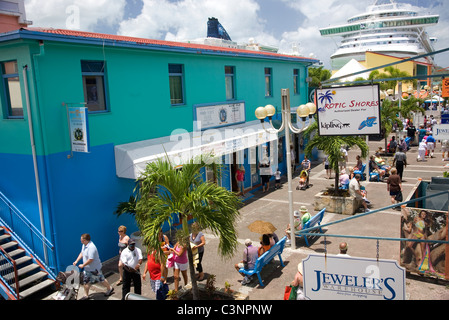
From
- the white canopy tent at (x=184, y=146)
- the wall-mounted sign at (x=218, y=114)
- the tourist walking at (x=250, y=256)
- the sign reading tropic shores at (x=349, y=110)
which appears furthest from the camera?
the wall-mounted sign at (x=218, y=114)

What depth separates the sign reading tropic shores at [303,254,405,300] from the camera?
4.06 metres

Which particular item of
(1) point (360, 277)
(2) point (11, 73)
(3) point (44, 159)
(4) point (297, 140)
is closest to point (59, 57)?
(2) point (11, 73)

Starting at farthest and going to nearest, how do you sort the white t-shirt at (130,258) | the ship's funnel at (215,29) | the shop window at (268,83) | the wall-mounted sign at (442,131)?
the ship's funnel at (215,29) < the shop window at (268,83) < the wall-mounted sign at (442,131) < the white t-shirt at (130,258)

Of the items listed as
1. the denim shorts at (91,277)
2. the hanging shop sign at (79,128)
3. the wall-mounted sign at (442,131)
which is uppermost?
the hanging shop sign at (79,128)

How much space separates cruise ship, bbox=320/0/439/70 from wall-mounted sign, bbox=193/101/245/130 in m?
71.5

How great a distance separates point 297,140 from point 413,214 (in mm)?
14189

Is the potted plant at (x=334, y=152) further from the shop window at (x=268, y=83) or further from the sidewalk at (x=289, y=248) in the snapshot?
the shop window at (x=268, y=83)

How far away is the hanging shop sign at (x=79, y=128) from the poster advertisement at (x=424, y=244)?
7.55 meters

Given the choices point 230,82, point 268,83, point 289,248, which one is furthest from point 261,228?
point 268,83

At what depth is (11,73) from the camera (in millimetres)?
9531

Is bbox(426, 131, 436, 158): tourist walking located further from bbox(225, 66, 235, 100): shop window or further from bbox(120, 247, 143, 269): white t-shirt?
bbox(120, 247, 143, 269): white t-shirt

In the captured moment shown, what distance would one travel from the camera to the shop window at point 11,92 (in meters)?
9.48

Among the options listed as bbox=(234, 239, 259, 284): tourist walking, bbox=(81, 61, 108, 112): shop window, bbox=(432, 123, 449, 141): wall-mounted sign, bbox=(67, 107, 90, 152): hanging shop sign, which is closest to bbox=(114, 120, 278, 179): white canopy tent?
bbox=(81, 61, 108, 112): shop window

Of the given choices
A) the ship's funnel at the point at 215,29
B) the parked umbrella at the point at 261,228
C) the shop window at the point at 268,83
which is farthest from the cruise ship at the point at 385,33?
the parked umbrella at the point at 261,228
